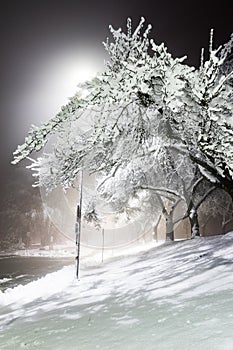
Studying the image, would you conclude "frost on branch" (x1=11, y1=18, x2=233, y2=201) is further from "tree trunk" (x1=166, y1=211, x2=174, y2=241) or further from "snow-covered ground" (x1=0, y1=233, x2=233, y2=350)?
"tree trunk" (x1=166, y1=211, x2=174, y2=241)

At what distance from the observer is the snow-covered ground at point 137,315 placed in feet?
14.7

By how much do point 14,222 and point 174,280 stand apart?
208 feet

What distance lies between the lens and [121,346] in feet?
14.7

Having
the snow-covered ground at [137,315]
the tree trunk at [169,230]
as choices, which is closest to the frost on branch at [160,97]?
the snow-covered ground at [137,315]

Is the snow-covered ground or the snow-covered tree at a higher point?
the snow-covered tree

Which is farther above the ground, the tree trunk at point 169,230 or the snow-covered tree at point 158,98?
the snow-covered tree at point 158,98

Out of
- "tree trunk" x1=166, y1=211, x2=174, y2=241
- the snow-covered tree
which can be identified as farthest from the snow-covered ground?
"tree trunk" x1=166, y1=211, x2=174, y2=241

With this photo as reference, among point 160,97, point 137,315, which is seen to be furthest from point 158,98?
point 137,315

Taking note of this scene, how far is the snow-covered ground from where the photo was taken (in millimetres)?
4473

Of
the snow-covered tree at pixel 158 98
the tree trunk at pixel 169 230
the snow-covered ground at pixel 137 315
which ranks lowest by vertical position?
the snow-covered ground at pixel 137 315

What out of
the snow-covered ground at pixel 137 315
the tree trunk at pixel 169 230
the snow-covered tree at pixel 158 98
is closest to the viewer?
the snow-covered ground at pixel 137 315

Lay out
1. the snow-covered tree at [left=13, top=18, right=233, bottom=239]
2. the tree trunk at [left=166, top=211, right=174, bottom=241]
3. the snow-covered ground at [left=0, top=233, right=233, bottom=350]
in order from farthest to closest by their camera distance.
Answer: the tree trunk at [left=166, top=211, right=174, bottom=241]
the snow-covered tree at [left=13, top=18, right=233, bottom=239]
the snow-covered ground at [left=0, top=233, right=233, bottom=350]

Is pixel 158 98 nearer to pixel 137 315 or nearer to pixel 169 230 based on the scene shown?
pixel 137 315

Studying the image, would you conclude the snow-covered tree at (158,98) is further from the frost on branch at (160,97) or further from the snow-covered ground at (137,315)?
the snow-covered ground at (137,315)
